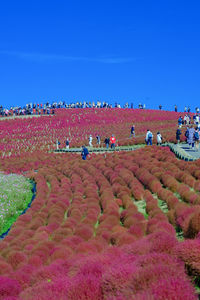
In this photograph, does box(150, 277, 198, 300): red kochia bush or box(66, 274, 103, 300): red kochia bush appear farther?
box(66, 274, 103, 300): red kochia bush

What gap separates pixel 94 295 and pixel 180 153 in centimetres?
1985

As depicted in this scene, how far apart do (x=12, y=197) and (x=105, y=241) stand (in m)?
12.9

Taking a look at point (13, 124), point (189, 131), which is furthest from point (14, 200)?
point (13, 124)

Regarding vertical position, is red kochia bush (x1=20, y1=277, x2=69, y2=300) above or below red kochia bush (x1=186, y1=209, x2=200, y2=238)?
below

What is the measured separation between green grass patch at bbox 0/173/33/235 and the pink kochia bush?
44.9 inches

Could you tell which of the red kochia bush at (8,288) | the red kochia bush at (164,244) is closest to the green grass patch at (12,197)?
the red kochia bush at (8,288)

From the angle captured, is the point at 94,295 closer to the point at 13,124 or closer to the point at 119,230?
the point at 119,230

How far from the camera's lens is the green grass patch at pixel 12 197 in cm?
1842

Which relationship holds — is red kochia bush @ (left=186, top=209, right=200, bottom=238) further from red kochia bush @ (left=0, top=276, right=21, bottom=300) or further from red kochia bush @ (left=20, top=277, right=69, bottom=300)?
red kochia bush @ (left=0, top=276, right=21, bottom=300)

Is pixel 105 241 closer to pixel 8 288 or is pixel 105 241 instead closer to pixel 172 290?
pixel 8 288

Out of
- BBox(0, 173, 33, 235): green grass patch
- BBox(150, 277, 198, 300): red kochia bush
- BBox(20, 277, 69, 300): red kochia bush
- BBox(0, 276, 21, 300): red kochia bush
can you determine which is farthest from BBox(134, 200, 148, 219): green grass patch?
BBox(150, 277, 198, 300): red kochia bush

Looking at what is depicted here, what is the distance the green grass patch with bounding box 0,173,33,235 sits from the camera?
18.4 metres

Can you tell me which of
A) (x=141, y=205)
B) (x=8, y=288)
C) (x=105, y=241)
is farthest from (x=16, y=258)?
(x=141, y=205)

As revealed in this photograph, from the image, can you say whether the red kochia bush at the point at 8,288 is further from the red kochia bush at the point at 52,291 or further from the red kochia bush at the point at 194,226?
the red kochia bush at the point at 194,226
